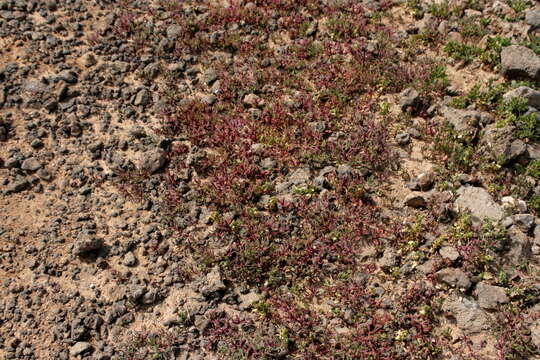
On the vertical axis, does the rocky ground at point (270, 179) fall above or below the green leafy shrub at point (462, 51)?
below

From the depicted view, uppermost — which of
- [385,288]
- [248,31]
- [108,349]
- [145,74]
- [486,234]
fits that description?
[248,31]

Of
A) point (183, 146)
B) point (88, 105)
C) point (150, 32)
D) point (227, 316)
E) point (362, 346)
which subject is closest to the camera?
point (362, 346)

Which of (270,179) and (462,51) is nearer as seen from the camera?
(270,179)

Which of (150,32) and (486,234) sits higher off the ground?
(150,32)

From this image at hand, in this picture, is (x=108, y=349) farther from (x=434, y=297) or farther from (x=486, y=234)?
(x=486, y=234)

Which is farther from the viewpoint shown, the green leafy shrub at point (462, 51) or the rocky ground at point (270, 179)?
the green leafy shrub at point (462, 51)

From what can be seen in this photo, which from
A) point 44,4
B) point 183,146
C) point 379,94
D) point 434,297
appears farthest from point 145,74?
point 434,297

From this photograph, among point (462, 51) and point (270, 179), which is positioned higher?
point (462, 51)

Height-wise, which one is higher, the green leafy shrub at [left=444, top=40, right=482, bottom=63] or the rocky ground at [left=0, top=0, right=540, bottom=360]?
the green leafy shrub at [left=444, top=40, right=482, bottom=63]
